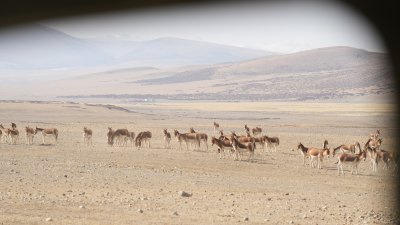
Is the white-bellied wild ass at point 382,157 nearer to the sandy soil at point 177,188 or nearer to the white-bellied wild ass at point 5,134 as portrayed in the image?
the sandy soil at point 177,188

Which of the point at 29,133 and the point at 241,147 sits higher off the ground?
the point at 29,133

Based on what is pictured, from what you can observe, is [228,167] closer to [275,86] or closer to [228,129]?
[228,129]

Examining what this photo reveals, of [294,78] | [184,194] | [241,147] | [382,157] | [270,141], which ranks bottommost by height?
[184,194]

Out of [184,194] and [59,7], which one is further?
[184,194]

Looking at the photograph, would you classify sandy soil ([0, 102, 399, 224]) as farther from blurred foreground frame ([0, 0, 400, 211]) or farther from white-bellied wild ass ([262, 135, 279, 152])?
blurred foreground frame ([0, 0, 400, 211])

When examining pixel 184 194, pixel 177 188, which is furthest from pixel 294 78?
pixel 184 194

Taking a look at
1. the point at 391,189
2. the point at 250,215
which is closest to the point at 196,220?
the point at 250,215

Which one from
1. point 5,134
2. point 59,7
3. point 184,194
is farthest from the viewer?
point 5,134

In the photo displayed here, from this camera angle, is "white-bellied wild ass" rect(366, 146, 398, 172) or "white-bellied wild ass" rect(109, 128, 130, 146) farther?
"white-bellied wild ass" rect(109, 128, 130, 146)

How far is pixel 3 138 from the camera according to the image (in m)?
21.5

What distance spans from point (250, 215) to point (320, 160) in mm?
6931

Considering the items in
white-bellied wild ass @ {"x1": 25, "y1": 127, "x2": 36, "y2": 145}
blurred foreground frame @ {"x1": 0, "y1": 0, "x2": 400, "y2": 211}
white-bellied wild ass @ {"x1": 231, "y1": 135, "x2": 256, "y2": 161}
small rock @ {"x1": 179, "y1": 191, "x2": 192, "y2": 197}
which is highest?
blurred foreground frame @ {"x1": 0, "y1": 0, "x2": 400, "y2": 211}

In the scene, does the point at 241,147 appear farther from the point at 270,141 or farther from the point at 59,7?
the point at 59,7

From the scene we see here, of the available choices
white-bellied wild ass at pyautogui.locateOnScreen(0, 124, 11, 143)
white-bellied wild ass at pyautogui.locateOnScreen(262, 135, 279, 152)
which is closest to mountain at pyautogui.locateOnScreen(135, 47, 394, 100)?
white-bellied wild ass at pyautogui.locateOnScreen(262, 135, 279, 152)
